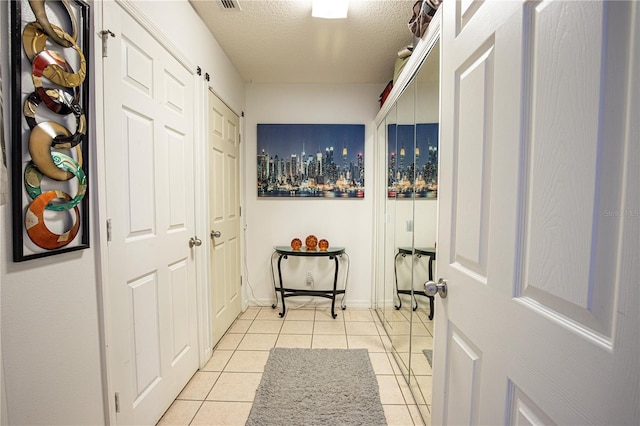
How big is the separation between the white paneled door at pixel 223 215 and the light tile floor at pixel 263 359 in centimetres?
23

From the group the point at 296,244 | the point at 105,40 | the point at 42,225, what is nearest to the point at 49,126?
the point at 42,225

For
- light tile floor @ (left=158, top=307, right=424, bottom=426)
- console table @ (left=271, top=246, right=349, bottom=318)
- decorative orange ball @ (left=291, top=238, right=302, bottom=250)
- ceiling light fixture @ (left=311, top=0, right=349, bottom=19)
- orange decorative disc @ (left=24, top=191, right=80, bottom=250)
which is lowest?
light tile floor @ (left=158, top=307, right=424, bottom=426)

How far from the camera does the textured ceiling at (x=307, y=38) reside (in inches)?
74.0

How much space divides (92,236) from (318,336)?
1.92m

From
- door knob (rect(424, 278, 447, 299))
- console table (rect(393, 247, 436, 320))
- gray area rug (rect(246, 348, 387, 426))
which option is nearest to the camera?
door knob (rect(424, 278, 447, 299))

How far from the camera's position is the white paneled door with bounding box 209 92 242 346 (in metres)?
2.19

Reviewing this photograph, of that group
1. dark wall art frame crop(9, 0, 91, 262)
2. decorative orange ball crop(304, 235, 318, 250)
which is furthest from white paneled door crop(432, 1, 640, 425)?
decorative orange ball crop(304, 235, 318, 250)

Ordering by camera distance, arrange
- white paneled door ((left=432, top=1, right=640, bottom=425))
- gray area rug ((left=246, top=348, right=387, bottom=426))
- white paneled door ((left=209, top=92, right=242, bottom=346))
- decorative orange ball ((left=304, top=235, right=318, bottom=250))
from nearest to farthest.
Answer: white paneled door ((left=432, top=1, right=640, bottom=425)) < gray area rug ((left=246, top=348, right=387, bottom=426)) < white paneled door ((left=209, top=92, right=242, bottom=346)) < decorative orange ball ((left=304, top=235, right=318, bottom=250))

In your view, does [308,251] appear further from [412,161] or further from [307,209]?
[412,161]

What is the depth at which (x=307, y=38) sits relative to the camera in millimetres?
2211

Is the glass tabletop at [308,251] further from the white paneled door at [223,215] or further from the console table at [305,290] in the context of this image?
the white paneled door at [223,215]

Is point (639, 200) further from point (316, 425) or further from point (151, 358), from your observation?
point (151, 358)

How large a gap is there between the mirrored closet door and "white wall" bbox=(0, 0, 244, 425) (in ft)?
4.75

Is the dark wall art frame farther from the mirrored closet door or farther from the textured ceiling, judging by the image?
the mirrored closet door
